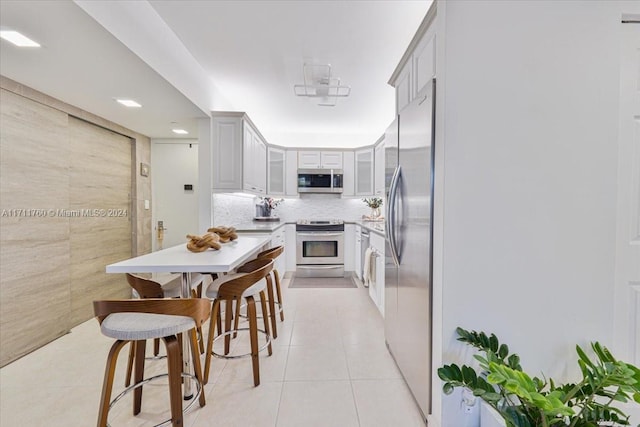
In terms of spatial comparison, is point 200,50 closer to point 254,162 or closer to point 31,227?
point 254,162

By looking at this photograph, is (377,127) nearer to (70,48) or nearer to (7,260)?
(70,48)

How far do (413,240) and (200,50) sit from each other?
8.50ft

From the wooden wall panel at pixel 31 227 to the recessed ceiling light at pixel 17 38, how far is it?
0.79 meters

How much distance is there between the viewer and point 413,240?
165 centimetres

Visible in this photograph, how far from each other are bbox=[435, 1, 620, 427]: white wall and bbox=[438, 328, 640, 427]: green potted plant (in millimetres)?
191

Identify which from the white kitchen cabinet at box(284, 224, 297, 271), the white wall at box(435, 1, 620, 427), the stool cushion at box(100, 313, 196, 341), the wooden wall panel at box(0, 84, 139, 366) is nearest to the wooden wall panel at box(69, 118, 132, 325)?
the wooden wall panel at box(0, 84, 139, 366)

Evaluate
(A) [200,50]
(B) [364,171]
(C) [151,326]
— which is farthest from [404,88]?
(B) [364,171]

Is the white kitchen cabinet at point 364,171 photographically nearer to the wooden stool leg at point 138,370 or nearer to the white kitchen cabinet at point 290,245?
the white kitchen cabinet at point 290,245

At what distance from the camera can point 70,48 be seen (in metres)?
1.78

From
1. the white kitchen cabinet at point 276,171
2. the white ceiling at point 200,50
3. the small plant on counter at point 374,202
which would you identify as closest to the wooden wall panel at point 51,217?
the white ceiling at point 200,50

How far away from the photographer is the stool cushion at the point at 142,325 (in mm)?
1289

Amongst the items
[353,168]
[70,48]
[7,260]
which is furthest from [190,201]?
[353,168]

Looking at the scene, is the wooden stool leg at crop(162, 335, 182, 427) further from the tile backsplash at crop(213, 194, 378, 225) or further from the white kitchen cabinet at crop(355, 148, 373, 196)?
the tile backsplash at crop(213, 194, 378, 225)

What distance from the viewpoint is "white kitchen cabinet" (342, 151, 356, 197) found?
5301 millimetres
